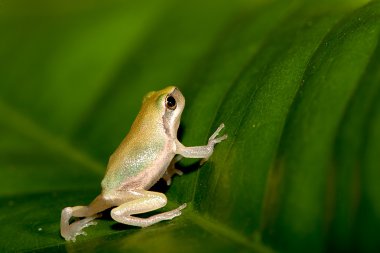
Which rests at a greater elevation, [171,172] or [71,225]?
[171,172]

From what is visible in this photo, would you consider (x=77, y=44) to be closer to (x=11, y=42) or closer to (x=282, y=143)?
(x=11, y=42)

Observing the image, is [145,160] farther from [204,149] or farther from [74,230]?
[74,230]

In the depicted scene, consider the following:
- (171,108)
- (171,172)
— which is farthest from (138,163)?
(171,108)

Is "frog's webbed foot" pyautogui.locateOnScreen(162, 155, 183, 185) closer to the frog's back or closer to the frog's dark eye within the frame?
the frog's back

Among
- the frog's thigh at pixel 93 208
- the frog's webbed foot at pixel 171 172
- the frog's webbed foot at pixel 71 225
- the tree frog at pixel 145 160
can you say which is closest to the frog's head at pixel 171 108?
the tree frog at pixel 145 160

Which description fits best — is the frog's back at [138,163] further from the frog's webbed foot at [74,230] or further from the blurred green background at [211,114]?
the frog's webbed foot at [74,230]

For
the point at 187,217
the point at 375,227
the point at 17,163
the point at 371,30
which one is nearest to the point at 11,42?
the point at 17,163

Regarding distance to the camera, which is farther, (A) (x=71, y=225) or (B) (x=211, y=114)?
(B) (x=211, y=114)
